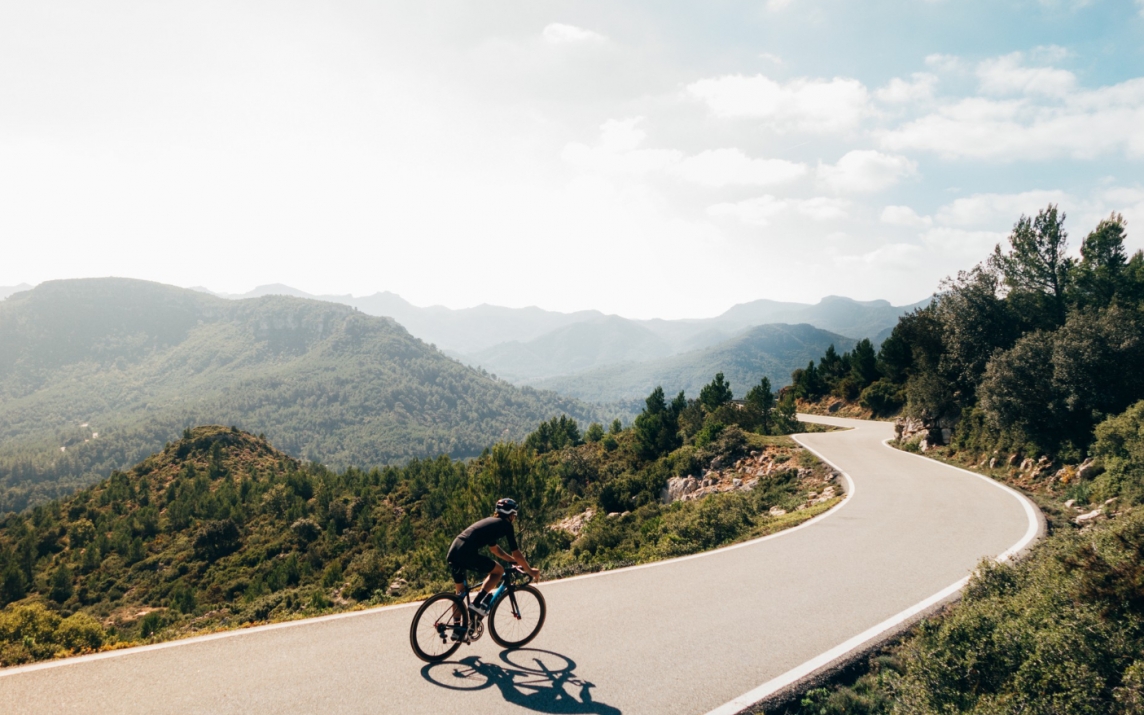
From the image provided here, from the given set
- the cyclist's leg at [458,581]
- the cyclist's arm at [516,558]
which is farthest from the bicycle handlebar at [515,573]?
the cyclist's leg at [458,581]

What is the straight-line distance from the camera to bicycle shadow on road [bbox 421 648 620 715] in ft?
17.0

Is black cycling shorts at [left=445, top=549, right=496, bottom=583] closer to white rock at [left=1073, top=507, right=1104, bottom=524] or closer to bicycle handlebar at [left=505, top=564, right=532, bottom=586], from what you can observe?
bicycle handlebar at [left=505, top=564, right=532, bottom=586]

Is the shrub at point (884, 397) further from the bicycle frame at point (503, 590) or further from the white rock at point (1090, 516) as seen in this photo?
the bicycle frame at point (503, 590)

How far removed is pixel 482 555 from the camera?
6.53m

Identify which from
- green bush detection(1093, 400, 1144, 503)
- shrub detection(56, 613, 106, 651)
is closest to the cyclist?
shrub detection(56, 613, 106, 651)

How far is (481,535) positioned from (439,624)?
116 centimetres

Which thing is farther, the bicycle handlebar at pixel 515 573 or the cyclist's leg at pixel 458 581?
the bicycle handlebar at pixel 515 573

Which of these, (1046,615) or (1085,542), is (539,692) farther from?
(1085,542)

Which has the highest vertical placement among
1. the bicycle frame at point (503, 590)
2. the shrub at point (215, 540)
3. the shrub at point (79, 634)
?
the bicycle frame at point (503, 590)

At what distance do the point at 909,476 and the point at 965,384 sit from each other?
1069cm

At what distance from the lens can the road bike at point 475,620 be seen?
244 inches

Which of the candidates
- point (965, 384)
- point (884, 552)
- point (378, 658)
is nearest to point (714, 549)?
point (884, 552)

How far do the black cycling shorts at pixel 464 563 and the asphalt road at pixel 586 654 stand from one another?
103 cm

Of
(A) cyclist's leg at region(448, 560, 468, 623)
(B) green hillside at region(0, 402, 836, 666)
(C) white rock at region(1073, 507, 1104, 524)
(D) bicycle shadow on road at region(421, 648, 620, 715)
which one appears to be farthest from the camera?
(B) green hillside at region(0, 402, 836, 666)
